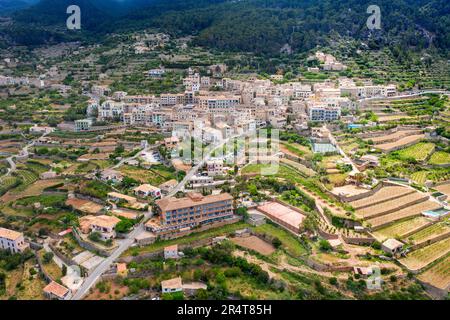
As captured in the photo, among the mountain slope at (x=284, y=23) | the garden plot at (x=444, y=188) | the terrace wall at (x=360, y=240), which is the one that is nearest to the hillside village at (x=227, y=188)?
the terrace wall at (x=360, y=240)

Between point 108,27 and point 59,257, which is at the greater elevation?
point 108,27

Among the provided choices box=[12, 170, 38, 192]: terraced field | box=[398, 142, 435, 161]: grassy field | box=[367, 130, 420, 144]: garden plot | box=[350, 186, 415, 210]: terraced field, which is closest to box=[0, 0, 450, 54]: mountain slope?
box=[367, 130, 420, 144]: garden plot

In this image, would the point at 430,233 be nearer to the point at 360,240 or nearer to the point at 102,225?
the point at 360,240

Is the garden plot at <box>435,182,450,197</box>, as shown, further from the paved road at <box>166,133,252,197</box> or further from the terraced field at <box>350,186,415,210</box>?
the paved road at <box>166,133,252,197</box>

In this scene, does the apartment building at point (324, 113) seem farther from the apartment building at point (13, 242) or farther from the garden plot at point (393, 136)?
the apartment building at point (13, 242)

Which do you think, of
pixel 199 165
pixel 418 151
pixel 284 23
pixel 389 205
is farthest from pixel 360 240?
pixel 284 23

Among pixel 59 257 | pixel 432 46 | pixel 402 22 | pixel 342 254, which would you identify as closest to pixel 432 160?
pixel 342 254

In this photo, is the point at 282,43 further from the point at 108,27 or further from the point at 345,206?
the point at 345,206
